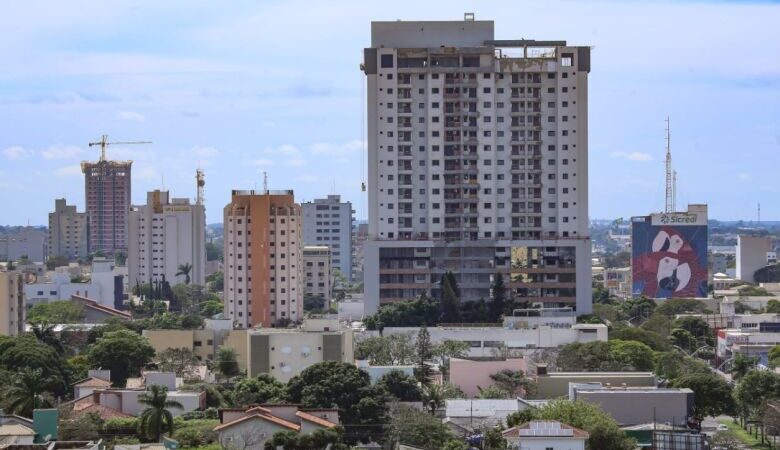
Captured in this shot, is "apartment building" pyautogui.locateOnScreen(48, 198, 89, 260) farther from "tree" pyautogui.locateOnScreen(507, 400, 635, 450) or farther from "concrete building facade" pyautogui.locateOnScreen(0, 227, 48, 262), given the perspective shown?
"tree" pyautogui.locateOnScreen(507, 400, 635, 450)

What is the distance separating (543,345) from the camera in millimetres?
68688

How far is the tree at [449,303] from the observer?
76.9 metres

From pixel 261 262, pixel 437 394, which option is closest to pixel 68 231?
pixel 261 262

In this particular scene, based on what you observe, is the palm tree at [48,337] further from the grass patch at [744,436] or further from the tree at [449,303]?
the grass patch at [744,436]

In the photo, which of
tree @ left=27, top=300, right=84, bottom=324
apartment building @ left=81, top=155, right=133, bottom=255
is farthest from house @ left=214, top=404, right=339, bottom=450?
apartment building @ left=81, top=155, right=133, bottom=255

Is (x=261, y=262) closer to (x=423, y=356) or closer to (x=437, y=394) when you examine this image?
(x=423, y=356)

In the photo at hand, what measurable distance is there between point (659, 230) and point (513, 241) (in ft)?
101

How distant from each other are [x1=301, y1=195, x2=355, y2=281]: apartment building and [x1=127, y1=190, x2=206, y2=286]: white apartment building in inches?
1190

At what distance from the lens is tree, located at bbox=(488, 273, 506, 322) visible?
77.4 metres

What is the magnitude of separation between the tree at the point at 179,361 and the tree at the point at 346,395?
9.75 metres

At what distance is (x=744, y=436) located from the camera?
50.4 meters

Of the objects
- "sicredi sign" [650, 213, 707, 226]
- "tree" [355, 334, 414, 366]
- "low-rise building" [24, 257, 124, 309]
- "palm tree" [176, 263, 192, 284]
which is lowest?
"tree" [355, 334, 414, 366]

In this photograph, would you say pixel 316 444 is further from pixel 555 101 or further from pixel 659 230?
pixel 659 230

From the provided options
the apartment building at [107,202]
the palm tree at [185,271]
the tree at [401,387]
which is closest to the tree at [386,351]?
the tree at [401,387]
